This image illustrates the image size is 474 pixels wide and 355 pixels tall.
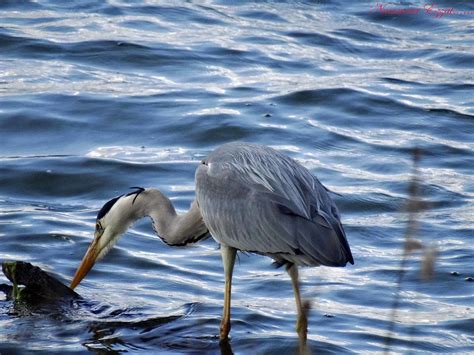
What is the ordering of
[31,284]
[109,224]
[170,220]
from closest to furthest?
[31,284] < [170,220] < [109,224]

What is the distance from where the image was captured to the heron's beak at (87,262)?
23.0 feet

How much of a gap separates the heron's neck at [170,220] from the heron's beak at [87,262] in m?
0.39

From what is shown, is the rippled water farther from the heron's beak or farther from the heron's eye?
the heron's eye

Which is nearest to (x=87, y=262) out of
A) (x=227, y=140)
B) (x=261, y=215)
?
(x=261, y=215)

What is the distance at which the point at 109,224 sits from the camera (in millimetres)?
7055

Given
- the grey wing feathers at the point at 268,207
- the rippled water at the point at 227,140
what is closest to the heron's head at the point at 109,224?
the rippled water at the point at 227,140

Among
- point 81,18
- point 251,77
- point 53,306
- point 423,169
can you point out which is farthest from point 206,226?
point 81,18

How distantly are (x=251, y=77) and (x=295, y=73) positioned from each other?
0.58 meters

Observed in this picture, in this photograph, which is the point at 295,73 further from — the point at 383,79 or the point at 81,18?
the point at 81,18

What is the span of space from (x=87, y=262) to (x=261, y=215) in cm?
151

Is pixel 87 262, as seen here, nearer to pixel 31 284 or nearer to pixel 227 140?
pixel 31 284

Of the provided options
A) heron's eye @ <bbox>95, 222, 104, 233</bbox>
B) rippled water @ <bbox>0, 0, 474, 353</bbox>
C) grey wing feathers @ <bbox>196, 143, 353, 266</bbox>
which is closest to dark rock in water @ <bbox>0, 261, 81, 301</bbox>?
rippled water @ <bbox>0, 0, 474, 353</bbox>

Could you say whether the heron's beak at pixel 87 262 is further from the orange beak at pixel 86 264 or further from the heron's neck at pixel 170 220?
the heron's neck at pixel 170 220

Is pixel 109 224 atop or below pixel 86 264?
atop
